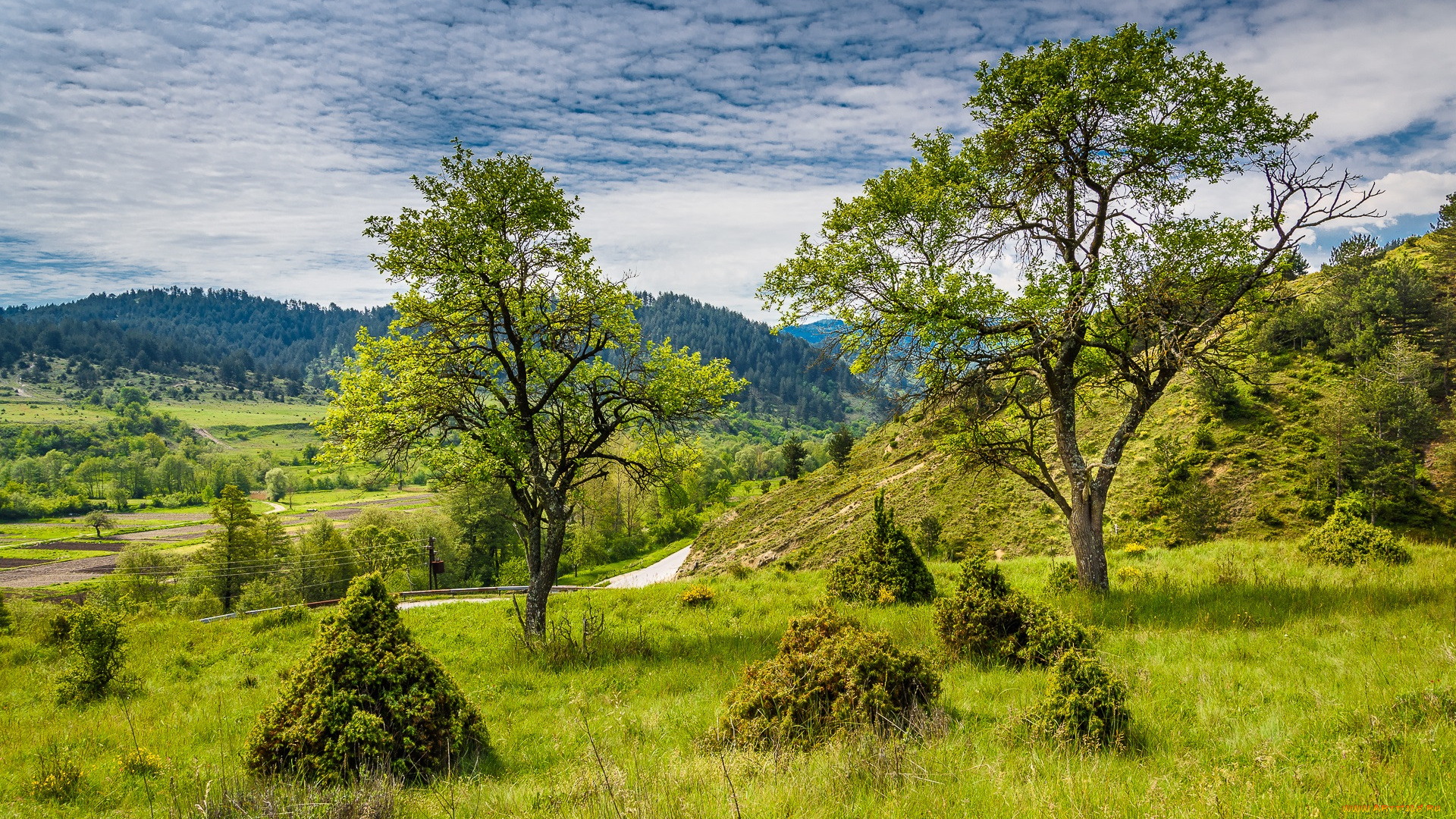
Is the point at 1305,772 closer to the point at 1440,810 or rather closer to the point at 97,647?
the point at 1440,810

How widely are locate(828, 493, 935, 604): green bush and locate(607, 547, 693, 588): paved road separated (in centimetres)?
4102

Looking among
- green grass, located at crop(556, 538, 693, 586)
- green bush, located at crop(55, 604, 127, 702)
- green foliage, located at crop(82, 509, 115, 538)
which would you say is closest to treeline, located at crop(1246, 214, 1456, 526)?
green bush, located at crop(55, 604, 127, 702)

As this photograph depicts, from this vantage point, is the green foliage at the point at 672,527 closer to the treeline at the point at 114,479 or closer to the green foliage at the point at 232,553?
the green foliage at the point at 232,553

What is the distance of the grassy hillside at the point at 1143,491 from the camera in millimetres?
33500

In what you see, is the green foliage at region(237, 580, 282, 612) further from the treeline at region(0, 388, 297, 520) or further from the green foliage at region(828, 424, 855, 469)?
the treeline at region(0, 388, 297, 520)

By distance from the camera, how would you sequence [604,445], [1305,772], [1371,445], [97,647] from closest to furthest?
[1305,772] → [97,647] → [604,445] → [1371,445]

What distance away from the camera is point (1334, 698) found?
6.04m

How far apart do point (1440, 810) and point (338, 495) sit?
209 metres

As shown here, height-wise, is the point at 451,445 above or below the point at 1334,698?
above

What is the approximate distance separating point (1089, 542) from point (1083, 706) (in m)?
7.57

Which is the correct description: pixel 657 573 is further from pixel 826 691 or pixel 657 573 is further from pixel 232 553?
pixel 826 691

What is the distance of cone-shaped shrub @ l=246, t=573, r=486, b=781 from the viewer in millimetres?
6273

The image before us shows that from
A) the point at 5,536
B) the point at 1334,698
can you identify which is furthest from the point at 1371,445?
the point at 5,536

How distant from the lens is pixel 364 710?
21.8 ft
